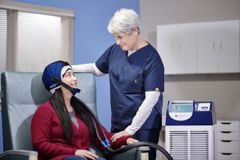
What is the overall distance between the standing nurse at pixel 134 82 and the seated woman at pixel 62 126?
0.23 metres

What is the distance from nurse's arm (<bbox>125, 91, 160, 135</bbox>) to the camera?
102 inches

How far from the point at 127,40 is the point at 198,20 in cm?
291

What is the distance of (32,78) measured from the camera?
2527mm

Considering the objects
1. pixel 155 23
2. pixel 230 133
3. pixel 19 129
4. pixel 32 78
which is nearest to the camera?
pixel 19 129

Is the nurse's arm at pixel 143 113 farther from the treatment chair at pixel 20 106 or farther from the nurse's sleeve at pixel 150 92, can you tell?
the treatment chair at pixel 20 106

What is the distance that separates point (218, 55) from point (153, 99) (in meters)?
2.61

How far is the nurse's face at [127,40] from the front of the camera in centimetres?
269

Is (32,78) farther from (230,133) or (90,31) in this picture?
(230,133)

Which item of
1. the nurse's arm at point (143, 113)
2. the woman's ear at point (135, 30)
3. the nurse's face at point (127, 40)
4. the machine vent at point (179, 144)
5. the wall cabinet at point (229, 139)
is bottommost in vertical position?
the wall cabinet at point (229, 139)

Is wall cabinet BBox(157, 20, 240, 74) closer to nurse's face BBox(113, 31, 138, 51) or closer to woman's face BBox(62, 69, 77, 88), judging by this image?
nurse's face BBox(113, 31, 138, 51)

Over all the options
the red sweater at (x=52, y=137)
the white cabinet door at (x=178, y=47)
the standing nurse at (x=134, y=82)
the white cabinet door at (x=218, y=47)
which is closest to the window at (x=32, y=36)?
the white cabinet door at (x=178, y=47)

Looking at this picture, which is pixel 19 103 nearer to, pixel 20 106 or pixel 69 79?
pixel 20 106

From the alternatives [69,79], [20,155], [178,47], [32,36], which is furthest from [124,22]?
[178,47]


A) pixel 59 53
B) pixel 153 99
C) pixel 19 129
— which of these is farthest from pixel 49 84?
pixel 59 53
